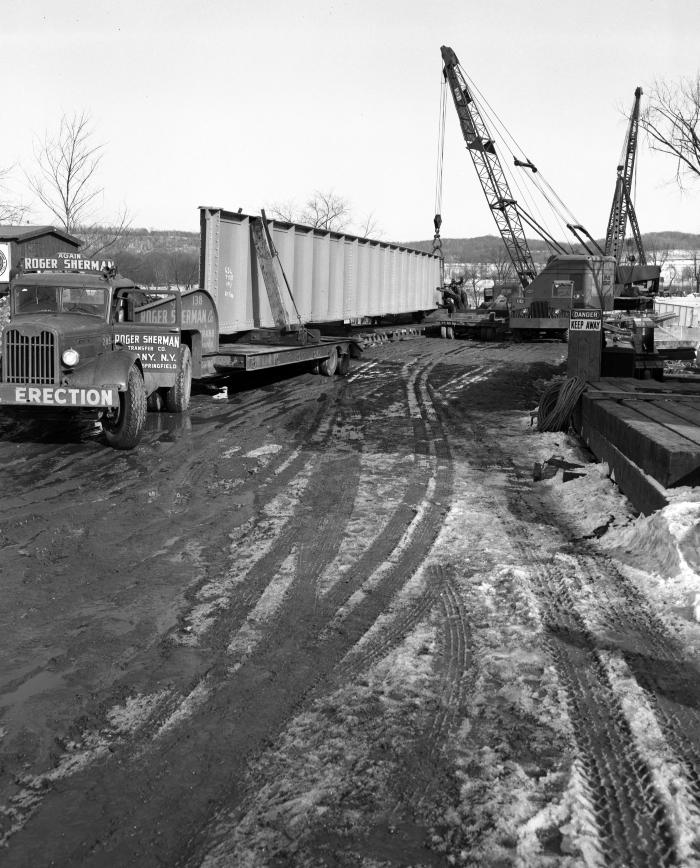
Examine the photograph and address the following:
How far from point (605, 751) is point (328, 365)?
14.7m

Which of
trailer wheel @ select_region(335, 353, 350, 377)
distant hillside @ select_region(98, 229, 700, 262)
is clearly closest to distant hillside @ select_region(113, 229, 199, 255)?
distant hillside @ select_region(98, 229, 700, 262)

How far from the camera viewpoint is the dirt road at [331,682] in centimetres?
286

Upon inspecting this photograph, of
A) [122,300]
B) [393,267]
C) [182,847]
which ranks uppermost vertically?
[393,267]

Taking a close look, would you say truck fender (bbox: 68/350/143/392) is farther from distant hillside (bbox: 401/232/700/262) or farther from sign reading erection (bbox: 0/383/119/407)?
distant hillside (bbox: 401/232/700/262)

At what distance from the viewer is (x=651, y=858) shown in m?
2.70

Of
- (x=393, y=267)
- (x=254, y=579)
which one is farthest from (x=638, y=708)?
(x=393, y=267)

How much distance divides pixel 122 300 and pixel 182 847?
9.16 meters

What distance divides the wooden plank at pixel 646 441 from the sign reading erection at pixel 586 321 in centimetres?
223

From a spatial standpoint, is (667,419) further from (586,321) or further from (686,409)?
(586,321)

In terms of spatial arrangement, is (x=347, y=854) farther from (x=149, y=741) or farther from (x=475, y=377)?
(x=475, y=377)

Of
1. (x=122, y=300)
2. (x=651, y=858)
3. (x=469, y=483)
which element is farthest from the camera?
(x=122, y=300)

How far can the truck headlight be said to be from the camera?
9.51m

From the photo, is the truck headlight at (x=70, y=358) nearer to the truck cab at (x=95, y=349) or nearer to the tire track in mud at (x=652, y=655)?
the truck cab at (x=95, y=349)

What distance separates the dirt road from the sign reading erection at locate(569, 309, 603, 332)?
150 inches
